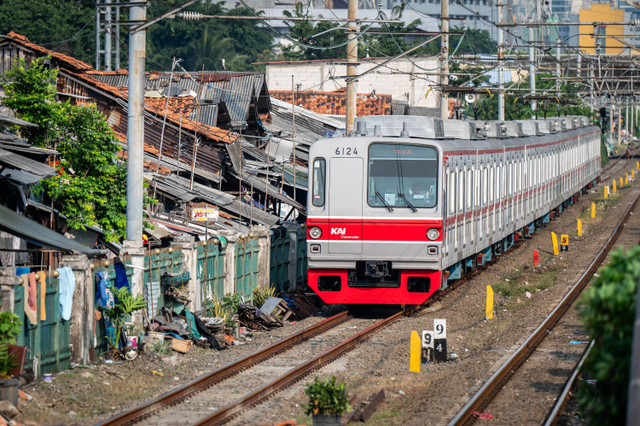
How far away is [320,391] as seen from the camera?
9344mm

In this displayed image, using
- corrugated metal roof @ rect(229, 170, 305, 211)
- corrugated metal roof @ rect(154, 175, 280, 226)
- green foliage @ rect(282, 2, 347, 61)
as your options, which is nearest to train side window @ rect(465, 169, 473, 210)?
corrugated metal roof @ rect(154, 175, 280, 226)

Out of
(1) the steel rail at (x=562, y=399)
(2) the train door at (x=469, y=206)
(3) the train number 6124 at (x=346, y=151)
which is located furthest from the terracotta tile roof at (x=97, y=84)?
(1) the steel rail at (x=562, y=399)

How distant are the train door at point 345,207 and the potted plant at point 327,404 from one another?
275 inches

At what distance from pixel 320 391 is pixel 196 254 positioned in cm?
711

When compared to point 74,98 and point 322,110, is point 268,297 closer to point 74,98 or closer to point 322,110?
point 74,98

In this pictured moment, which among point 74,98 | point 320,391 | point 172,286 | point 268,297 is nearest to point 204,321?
point 172,286

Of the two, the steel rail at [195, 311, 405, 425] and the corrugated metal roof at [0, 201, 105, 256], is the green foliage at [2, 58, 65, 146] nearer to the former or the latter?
the corrugated metal roof at [0, 201, 105, 256]

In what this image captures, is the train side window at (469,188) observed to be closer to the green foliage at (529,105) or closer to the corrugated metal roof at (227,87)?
the corrugated metal roof at (227,87)

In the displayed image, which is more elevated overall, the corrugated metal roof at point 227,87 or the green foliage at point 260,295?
the corrugated metal roof at point 227,87

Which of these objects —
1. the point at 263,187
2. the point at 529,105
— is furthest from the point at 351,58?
the point at 529,105

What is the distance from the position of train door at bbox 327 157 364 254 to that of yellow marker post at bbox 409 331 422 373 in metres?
3.86

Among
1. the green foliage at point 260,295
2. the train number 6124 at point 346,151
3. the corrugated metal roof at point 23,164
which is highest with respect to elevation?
the train number 6124 at point 346,151

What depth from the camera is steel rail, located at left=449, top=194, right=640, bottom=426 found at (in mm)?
10098

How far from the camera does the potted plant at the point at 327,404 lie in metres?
9.27
